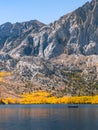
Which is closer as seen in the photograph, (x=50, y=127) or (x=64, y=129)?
(x=64, y=129)

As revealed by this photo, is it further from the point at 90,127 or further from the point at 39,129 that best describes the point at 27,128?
the point at 90,127

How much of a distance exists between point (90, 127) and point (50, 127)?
18.2 metres

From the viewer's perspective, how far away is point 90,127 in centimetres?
16700

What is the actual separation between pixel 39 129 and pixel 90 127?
2214cm

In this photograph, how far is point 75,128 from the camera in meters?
165

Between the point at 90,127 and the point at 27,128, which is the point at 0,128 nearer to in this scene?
the point at 27,128

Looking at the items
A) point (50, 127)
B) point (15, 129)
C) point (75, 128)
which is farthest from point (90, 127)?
point (15, 129)

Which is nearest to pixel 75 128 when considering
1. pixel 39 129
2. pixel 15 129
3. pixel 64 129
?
pixel 64 129

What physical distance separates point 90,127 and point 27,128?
27710 millimetres

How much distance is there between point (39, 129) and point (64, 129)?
1090 cm

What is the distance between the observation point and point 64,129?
162 meters

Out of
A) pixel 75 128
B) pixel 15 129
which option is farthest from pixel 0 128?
pixel 75 128

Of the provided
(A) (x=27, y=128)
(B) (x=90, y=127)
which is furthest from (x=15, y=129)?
(B) (x=90, y=127)

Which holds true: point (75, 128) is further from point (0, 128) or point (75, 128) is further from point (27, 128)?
point (0, 128)
